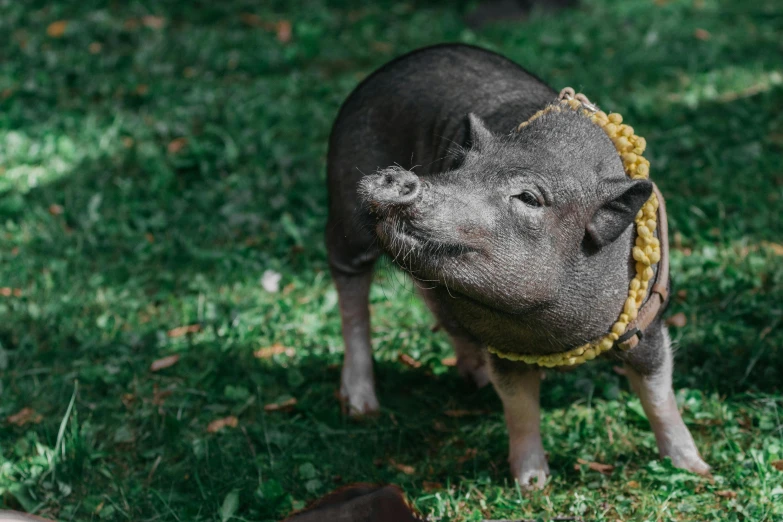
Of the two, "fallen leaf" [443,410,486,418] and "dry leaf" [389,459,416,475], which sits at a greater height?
"fallen leaf" [443,410,486,418]

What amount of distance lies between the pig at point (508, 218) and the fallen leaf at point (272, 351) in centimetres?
100

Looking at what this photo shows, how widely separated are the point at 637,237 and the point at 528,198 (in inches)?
23.6

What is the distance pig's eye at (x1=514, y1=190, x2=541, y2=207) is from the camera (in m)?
3.54

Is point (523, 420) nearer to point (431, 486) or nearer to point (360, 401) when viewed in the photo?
point (431, 486)

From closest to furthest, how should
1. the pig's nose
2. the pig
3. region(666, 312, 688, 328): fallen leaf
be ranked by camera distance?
the pig's nose < the pig < region(666, 312, 688, 328): fallen leaf

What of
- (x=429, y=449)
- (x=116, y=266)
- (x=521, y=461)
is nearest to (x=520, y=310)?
(x=521, y=461)

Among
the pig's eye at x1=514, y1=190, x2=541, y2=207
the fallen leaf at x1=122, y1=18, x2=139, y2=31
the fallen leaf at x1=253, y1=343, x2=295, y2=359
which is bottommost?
the fallen leaf at x1=253, y1=343, x2=295, y2=359

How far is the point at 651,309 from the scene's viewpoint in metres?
4.00

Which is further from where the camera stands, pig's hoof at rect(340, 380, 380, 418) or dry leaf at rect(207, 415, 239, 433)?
pig's hoof at rect(340, 380, 380, 418)

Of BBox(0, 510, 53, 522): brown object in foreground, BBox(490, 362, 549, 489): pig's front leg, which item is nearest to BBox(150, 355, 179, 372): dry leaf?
BBox(0, 510, 53, 522): brown object in foreground

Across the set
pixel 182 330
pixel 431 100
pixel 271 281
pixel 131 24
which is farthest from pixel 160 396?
pixel 131 24

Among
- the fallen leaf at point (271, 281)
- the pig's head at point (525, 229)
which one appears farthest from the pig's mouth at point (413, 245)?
the fallen leaf at point (271, 281)

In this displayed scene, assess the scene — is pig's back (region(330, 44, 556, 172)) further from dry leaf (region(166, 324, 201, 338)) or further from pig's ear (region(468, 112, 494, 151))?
dry leaf (region(166, 324, 201, 338))

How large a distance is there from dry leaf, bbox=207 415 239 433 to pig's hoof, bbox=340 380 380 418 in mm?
587
